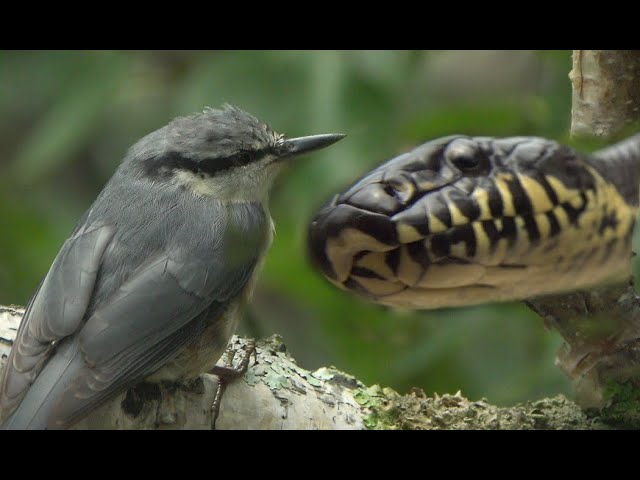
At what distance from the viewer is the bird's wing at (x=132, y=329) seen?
7.96ft

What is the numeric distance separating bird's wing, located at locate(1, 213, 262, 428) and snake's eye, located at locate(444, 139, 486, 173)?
473mm

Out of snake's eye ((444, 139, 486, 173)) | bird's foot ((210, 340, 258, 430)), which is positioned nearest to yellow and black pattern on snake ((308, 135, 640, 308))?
snake's eye ((444, 139, 486, 173))

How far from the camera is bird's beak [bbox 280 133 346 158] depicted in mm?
2915

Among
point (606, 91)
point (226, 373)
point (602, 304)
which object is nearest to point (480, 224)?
point (602, 304)

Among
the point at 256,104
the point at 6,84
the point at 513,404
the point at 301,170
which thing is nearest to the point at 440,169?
the point at 513,404

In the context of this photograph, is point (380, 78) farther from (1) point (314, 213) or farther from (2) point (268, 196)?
(1) point (314, 213)

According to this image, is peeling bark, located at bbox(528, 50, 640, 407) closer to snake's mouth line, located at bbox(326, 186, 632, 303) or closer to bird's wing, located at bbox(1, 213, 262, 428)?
snake's mouth line, located at bbox(326, 186, 632, 303)

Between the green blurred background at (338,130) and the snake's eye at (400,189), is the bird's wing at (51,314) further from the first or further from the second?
the snake's eye at (400,189)

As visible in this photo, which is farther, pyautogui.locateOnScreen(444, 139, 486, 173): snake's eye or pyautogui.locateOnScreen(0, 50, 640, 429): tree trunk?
pyautogui.locateOnScreen(0, 50, 640, 429): tree trunk

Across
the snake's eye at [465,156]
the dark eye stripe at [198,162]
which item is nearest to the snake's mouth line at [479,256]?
the snake's eye at [465,156]

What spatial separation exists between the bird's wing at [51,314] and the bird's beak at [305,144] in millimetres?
588

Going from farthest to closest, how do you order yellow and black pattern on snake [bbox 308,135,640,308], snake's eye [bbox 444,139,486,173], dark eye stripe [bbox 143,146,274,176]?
dark eye stripe [bbox 143,146,274,176]
snake's eye [bbox 444,139,486,173]
yellow and black pattern on snake [bbox 308,135,640,308]

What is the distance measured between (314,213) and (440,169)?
28 cm

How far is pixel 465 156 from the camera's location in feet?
6.95
